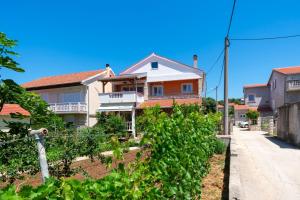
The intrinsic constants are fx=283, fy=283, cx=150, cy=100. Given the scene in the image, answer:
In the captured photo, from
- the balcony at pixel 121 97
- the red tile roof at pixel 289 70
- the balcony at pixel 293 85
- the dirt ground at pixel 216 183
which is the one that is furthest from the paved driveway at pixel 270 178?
the red tile roof at pixel 289 70

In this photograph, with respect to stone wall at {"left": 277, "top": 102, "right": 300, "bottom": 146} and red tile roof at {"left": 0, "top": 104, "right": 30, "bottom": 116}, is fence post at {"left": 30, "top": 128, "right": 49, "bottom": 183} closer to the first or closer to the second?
red tile roof at {"left": 0, "top": 104, "right": 30, "bottom": 116}

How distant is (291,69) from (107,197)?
4191 cm

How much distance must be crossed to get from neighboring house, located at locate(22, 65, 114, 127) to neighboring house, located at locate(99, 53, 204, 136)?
252 cm

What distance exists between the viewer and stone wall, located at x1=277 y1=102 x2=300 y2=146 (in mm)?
15570

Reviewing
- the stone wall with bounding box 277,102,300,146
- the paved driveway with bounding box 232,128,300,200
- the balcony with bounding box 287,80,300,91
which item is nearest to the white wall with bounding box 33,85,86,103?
the stone wall with bounding box 277,102,300,146

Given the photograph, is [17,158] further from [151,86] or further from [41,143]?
[151,86]

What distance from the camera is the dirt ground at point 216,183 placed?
19.9ft

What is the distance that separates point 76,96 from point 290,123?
74.6 ft

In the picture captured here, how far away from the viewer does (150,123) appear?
407cm

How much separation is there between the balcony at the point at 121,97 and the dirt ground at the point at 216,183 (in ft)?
62.3

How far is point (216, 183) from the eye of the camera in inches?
279

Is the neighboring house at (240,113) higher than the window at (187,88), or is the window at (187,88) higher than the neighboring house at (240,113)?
the window at (187,88)

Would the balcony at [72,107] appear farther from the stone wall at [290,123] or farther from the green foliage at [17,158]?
the green foliage at [17,158]

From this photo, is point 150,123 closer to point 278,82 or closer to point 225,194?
point 225,194
